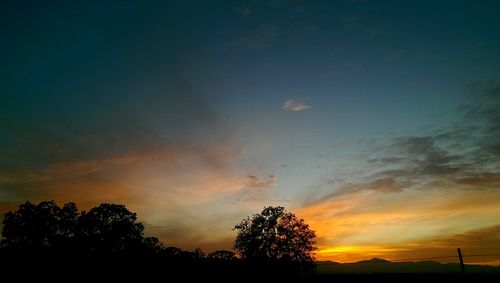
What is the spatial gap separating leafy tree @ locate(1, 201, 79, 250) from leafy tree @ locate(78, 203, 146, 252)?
263 cm

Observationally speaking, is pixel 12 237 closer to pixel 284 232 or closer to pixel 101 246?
pixel 101 246

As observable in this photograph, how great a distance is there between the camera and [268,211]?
233 feet

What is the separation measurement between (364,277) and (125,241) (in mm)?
51513

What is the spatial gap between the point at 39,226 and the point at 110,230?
13255 mm

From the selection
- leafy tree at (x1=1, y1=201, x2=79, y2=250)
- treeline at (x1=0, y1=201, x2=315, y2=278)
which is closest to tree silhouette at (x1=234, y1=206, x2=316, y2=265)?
treeline at (x1=0, y1=201, x2=315, y2=278)

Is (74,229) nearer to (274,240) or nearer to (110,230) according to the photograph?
(110,230)

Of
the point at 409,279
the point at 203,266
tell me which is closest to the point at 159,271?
the point at 203,266

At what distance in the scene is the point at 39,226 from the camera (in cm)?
6462

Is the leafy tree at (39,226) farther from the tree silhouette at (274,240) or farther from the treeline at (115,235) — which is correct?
the tree silhouette at (274,240)

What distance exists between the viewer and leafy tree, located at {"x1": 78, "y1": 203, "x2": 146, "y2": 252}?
226 feet

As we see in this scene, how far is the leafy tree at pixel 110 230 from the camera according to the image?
226ft

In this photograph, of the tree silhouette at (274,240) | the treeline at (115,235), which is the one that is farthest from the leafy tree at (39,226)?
the tree silhouette at (274,240)

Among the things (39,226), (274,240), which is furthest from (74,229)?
(274,240)

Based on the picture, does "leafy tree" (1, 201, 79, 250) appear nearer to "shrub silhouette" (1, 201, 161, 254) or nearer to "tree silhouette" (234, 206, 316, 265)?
"shrub silhouette" (1, 201, 161, 254)
